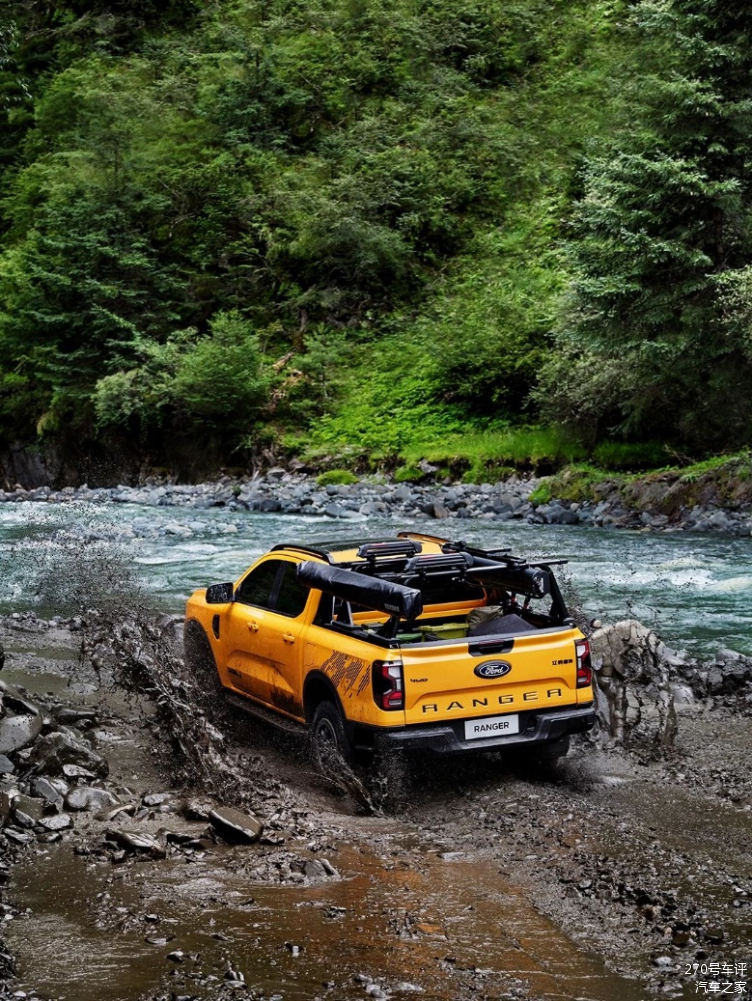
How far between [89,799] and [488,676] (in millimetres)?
2695

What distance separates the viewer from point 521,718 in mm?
7141

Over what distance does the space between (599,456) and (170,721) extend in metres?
20.1

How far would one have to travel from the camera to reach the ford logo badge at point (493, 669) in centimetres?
696

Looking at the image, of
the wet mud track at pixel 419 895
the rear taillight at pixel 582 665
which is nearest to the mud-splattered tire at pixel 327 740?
the wet mud track at pixel 419 895

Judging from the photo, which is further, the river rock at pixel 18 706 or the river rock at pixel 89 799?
the river rock at pixel 18 706

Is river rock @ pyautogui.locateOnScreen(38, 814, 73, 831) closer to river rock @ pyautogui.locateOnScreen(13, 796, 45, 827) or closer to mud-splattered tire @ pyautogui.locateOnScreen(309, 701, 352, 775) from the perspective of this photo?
river rock @ pyautogui.locateOnScreen(13, 796, 45, 827)

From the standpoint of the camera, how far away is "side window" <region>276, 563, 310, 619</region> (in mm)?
7969

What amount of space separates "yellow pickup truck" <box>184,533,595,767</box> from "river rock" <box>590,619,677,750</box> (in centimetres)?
150

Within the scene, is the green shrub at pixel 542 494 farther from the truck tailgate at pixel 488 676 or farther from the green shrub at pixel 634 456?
the truck tailgate at pixel 488 676

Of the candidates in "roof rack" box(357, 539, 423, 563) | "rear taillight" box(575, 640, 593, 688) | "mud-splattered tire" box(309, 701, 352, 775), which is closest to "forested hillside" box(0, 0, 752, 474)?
"roof rack" box(357, 539, 423, 563)

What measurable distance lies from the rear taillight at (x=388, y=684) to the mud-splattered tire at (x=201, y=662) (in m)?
2.70

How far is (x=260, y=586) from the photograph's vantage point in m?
8.67

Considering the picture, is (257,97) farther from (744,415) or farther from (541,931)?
(541,931)

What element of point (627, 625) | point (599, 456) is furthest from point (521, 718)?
point (599, 456)
